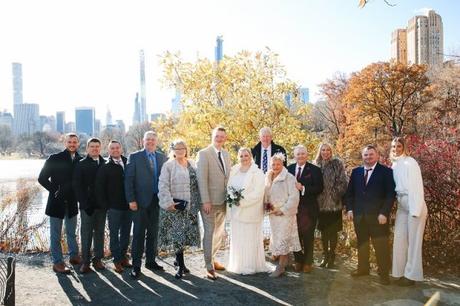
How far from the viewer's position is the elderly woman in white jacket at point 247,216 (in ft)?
21.0

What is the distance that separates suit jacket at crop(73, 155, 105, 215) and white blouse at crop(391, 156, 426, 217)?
425 centimetres

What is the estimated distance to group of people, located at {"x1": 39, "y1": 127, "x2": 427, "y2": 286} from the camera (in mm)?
6016

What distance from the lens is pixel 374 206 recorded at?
6.04 m

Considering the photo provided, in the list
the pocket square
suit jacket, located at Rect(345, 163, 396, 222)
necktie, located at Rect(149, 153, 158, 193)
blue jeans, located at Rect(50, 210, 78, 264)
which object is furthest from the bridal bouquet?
blue jeans, located at Rect(50, 210, 78, 264)

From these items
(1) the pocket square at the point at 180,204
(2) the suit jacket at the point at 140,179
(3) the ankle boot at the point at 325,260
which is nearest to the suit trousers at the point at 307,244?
(3) the ankle boot at the point at 325,260

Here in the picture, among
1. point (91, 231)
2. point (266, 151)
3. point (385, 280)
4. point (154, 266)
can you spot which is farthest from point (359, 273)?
point (91, 231)

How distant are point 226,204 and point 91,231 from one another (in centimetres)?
206

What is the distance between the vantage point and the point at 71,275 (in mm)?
6531

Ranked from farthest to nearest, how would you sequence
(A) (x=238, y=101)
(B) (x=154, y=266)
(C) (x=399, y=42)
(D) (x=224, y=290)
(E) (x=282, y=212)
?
(C) (x=399, y=42), (A) (x=238, y=101), (B) (x=154, y=266), (E) (x=282, y=212), (D) (x=224, y=290)

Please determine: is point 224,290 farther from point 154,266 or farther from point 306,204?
point 306,204

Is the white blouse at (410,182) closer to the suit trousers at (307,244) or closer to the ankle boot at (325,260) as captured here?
the suit trousers at (307,244)

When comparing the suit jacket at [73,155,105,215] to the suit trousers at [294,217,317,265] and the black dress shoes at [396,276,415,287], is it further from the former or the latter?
the black dress shoes at [396,276,415,287]

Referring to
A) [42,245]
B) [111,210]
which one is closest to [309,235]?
[111,210]

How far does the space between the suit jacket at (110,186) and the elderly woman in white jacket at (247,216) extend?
1599mm
